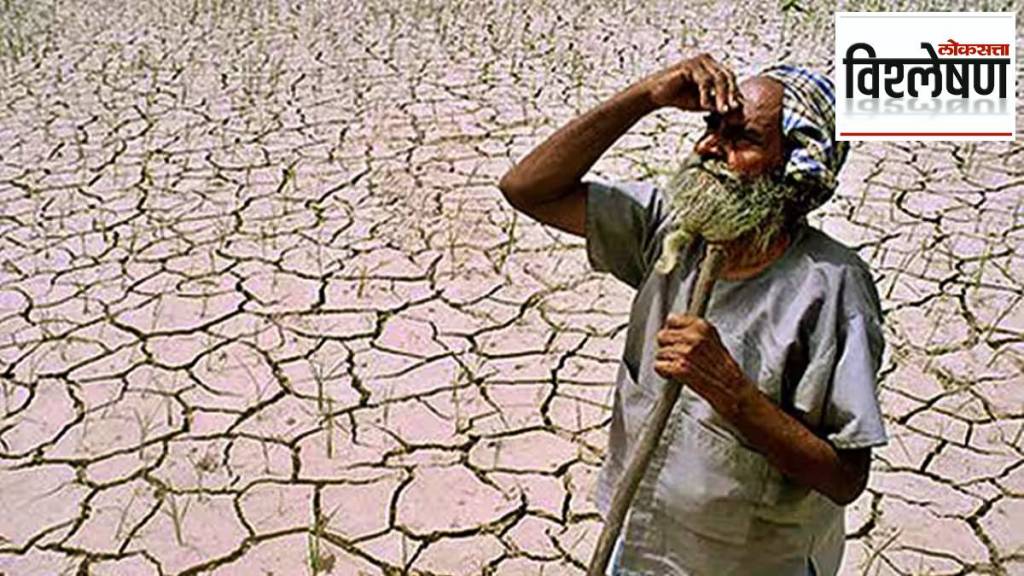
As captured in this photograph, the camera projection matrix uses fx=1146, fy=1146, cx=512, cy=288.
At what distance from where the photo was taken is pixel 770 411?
1169 mm

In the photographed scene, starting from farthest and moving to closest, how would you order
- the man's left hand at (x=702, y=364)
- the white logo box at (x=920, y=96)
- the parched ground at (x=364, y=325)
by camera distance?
1. the white logo box at (x=920, y=96)
2. the parched ground at (x=364, y=325)
3. the man's left hand at (x=702, y=364)

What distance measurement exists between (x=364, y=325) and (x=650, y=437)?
2002 mm

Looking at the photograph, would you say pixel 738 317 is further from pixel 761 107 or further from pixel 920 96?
pixel 920 96

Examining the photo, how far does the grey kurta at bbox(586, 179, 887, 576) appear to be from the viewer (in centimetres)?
119

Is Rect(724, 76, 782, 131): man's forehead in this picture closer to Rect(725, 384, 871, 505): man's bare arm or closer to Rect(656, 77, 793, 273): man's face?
Rect(656, 77, 793, 273): man's face

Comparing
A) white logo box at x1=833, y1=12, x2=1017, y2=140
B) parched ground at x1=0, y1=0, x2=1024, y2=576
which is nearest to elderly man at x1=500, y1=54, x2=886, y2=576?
parched ground at x1=0, y1=0, x2=1024, y2=576

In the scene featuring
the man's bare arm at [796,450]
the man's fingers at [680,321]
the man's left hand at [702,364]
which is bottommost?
the man's bare arm at [796,450]

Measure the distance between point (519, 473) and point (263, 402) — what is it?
0.69 m

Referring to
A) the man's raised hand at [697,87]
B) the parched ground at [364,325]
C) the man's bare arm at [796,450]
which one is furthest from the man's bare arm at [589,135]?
the parched ground at [364,325]

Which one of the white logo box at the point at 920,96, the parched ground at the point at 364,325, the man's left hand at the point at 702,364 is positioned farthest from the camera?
the white logo box at the point at 920,96

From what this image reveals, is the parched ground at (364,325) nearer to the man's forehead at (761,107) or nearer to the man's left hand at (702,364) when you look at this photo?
the man's left hand at (702,364)

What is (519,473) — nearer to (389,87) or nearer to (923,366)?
(923,366)

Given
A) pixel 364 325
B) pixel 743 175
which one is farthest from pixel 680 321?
pixel 364 325

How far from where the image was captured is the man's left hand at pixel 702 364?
1.13 meters
